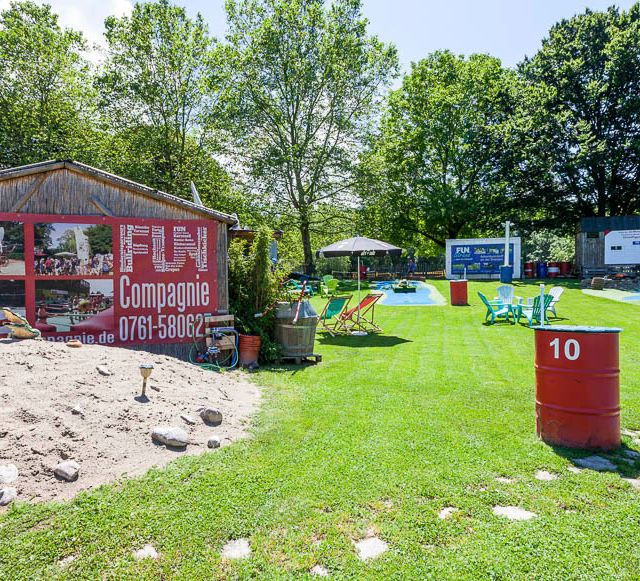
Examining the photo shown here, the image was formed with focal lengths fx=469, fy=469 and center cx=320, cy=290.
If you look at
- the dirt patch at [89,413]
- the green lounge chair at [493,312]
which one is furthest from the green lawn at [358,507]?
the green lounge chair at [493,312]

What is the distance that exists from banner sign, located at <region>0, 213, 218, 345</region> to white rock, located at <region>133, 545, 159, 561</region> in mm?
5006

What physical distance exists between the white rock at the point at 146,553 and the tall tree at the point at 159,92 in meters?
21.5

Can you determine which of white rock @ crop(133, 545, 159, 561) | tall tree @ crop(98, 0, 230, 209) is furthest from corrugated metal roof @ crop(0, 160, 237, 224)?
tall tree @ crop(98, 0, 230, 209)

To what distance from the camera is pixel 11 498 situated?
9.57 feet

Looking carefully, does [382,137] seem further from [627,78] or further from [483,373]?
[483,373]

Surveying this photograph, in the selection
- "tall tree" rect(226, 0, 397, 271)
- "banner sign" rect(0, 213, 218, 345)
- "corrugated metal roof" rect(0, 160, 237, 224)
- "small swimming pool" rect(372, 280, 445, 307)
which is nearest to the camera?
"corrugated metal roof" rect(0, 160, 237, 224)

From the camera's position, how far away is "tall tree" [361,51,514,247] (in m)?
28.4

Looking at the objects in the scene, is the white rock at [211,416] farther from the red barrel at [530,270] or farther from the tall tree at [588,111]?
the tall tree at [588,111]

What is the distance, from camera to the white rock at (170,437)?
377 cm

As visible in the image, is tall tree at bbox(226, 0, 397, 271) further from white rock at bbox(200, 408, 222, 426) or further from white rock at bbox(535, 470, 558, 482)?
white rock at bbox(535, 470, 558, 482)

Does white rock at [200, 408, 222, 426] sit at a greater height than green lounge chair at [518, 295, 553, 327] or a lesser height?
lesser

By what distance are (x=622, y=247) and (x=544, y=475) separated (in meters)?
24.0

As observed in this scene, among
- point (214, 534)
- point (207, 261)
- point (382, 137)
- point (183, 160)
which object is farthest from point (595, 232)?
point (214, 534)

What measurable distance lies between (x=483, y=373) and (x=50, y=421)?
211 inches
